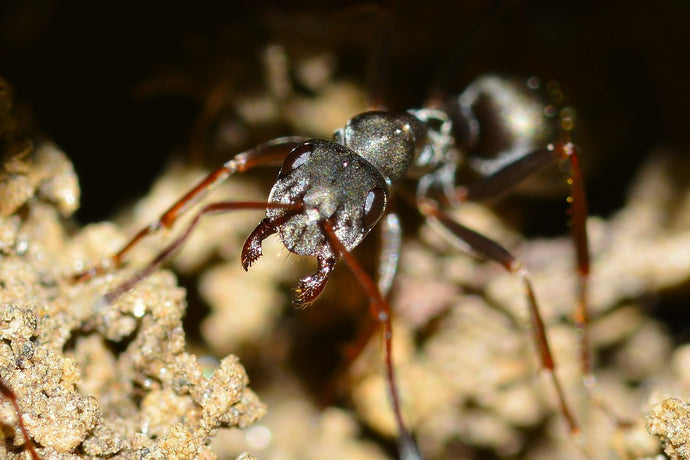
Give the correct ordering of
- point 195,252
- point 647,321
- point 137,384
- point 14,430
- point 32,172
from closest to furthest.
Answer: point 14,430 → point 137,384 → point 32,172 → point 195,252 → point 647,321

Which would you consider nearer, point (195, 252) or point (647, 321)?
point (195, 252)

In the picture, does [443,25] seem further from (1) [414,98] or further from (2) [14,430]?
(2) [14,430]

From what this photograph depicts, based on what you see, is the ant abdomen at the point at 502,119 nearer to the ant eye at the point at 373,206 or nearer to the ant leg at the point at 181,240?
the ant eye at the point at 373,206

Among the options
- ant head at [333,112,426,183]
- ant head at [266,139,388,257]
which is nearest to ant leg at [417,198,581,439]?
ant head at [333,112,426,183]

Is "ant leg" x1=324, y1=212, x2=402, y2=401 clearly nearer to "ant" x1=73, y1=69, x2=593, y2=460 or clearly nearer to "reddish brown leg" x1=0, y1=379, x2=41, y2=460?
"ant" x1=73, y1=69, x2=593, y2=460

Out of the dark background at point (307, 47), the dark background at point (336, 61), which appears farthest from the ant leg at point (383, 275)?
the dark background at point (307, 47)

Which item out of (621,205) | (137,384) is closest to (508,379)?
(621,205)
